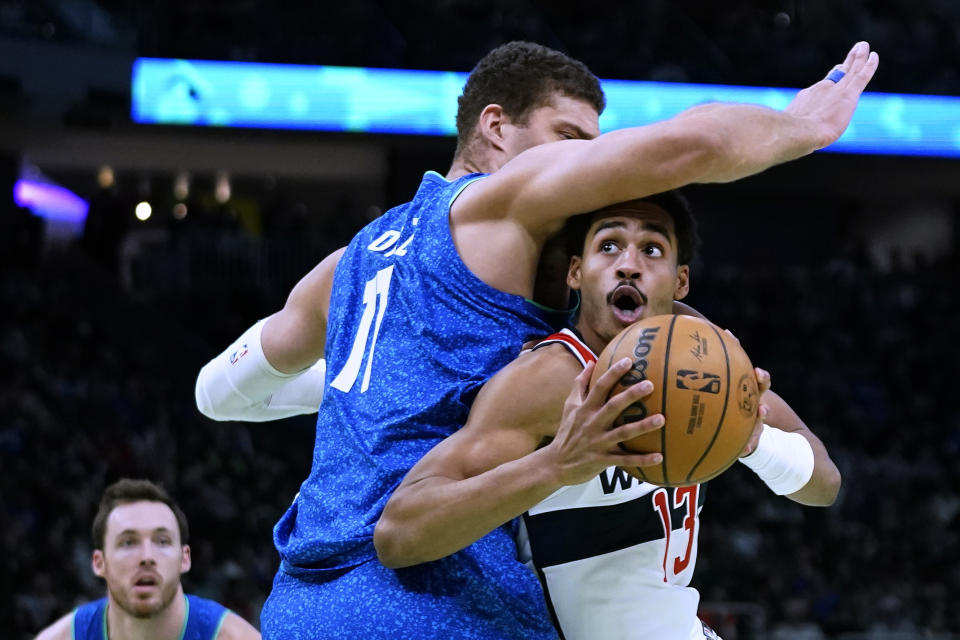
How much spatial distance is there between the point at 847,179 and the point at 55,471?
1317 cm

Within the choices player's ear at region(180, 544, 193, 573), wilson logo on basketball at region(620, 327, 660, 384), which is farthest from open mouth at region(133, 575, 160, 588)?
wilson logo on basketball at region(620, 327, 660, 384)

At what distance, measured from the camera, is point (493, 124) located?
349 cm

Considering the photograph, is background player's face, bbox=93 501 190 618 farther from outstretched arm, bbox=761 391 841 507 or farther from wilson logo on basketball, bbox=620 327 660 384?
wilson logo on basketball, bbox=620 327 660 384

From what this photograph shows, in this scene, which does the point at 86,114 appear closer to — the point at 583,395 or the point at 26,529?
the point at 26,529

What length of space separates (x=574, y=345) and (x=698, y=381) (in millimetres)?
353

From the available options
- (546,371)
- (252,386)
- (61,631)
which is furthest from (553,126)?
(61,631)

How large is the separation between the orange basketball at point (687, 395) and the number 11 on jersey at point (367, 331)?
2.27ft

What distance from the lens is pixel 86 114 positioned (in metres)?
14.9

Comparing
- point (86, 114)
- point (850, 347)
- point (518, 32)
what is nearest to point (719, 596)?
point (850, 347)

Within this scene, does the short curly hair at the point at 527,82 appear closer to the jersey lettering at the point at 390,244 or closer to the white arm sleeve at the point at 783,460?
the jersey lettering at the point at 390,244

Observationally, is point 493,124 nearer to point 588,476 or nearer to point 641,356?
point 641,356

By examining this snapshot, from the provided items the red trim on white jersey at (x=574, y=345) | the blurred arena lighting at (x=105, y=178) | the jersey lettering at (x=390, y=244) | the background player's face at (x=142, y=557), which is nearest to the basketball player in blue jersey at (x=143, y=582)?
the background player's face at (x=142, y=557)

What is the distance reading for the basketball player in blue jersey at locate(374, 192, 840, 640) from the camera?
8.46 feet

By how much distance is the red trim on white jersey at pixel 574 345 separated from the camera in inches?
111
